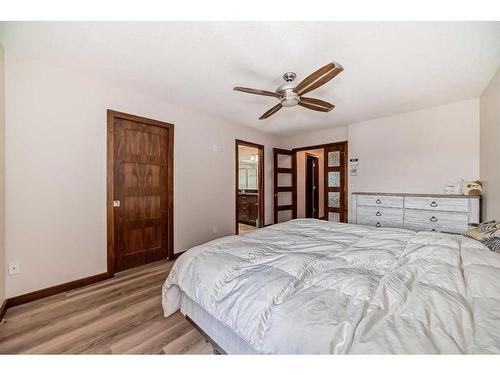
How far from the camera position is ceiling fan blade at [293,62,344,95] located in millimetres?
1574

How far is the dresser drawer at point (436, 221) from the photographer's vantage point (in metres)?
2.79

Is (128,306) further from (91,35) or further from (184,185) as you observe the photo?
(91,35)

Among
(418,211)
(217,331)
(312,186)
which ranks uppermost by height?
(312,186)

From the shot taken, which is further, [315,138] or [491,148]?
[315,138]

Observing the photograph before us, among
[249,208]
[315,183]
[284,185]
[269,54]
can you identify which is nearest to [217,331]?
[269,54]

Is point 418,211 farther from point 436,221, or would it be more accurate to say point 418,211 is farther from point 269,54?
point 269,54

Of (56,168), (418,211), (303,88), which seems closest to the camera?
(303,88)

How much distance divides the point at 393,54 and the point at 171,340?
299cm

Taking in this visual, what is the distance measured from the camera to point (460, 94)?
2795 mm

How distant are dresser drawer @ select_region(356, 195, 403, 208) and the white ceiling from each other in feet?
4.96

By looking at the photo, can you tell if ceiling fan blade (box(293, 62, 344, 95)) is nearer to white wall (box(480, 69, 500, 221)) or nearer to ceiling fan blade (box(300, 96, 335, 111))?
ceiling fan blade (box(300, 96, 335, 111))

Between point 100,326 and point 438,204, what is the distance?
4.13m

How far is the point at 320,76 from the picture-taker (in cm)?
169
